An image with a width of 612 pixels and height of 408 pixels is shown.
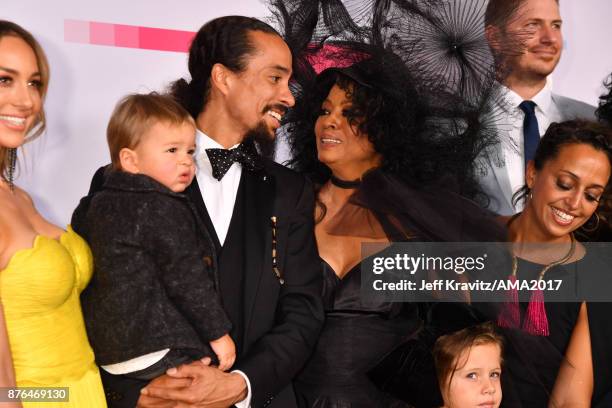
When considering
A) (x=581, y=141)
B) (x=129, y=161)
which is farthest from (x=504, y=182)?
(x=129, y=161)

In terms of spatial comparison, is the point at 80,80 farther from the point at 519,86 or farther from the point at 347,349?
the point at 519,86

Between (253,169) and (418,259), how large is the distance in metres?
0.73

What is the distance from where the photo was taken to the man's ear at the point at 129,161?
2.29m

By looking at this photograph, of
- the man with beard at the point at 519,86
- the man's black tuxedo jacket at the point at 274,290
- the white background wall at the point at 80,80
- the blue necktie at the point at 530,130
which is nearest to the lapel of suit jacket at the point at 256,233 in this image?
the man's black tuxedo jacket at the point at 274,290

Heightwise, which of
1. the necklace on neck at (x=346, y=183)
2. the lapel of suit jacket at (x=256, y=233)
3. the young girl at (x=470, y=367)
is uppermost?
the necklace on neck at (x=346, y=183)

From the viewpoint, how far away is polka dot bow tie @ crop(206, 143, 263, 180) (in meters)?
2.56

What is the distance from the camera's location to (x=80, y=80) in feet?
10.3

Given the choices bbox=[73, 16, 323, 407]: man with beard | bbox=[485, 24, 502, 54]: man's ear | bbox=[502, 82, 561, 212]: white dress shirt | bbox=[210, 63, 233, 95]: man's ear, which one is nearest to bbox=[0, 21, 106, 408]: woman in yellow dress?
bbox=[73, 16, 323, 407]: man with beard

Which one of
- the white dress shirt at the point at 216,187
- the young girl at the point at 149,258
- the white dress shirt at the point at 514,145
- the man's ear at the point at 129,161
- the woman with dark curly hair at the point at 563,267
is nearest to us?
the young girl at the point at 149,258

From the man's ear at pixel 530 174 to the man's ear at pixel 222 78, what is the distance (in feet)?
4.05

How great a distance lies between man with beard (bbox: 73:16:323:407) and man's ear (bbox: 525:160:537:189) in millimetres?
917

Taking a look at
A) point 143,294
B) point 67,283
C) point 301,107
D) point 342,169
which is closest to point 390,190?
point 342,169

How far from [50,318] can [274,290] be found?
28.4 inches

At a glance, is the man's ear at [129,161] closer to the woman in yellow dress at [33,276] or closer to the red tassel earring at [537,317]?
the woman in yellow dress at [33,276]
